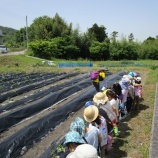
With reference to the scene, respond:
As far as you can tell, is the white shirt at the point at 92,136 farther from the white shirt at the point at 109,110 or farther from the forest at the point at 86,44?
the forest at the point at 86,44

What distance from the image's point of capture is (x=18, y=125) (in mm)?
6695

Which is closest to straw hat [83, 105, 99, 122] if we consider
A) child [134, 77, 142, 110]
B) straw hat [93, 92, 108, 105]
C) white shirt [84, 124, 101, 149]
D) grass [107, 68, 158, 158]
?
white shirt [84, 124, 101, 149]

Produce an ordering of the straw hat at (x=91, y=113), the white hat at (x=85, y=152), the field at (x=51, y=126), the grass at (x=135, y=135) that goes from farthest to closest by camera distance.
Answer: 1. the field at (x=51, y=126)
2. the grass at (x=135, y=135)
3. the straw hat at (x=91, y=113)
4. the white hat at (x=85, y=152)

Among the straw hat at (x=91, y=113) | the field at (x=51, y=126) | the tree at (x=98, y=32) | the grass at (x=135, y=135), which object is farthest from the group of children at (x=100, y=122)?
the tree at (x=98, y=32)

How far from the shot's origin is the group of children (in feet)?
8.73

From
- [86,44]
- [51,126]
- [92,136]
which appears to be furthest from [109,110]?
[86,44]

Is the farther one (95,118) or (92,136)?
(95,118)

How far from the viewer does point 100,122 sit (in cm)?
389

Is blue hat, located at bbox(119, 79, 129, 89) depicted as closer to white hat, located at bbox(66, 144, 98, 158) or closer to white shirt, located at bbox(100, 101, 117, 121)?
white shirt, located at bbox(100, 101, 117, 121)

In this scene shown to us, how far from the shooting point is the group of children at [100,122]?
105 inches

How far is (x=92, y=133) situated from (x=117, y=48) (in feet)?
115

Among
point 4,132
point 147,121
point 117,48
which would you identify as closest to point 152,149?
point 147,121

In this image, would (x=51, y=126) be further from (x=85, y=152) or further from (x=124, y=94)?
(x=85, y=152)

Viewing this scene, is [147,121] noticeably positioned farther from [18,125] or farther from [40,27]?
[40,27]
